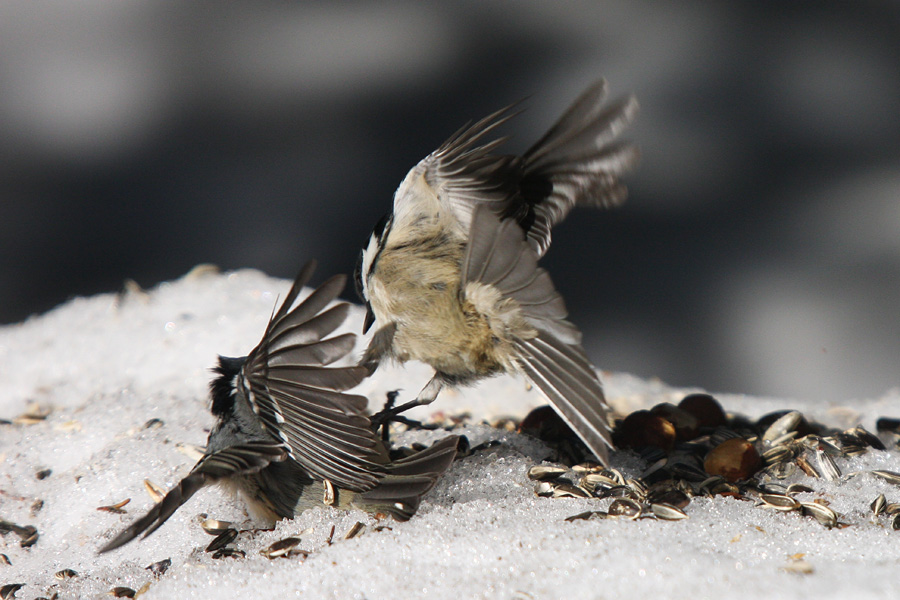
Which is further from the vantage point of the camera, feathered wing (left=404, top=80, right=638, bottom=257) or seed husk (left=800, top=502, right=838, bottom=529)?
feathered wing (left=404, top=80, right=638, bottom=257)

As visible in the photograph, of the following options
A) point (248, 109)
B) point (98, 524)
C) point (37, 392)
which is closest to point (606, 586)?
point (98, 524)

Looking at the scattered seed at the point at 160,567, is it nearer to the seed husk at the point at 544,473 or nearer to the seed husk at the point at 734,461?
the seed husk at the point at 544,473

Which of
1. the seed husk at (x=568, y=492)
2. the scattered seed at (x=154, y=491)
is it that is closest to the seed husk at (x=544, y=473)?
the seed husk at (x=568, y=492)

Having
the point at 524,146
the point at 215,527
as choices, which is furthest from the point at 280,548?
the point at 524,146

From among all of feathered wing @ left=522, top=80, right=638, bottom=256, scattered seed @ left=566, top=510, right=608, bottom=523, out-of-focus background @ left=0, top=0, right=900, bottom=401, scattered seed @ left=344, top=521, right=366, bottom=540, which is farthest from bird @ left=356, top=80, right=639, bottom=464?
out-of-focus background @ left=0, top=0, right=900, bottom=401

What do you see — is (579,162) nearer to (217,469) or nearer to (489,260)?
(489,260)

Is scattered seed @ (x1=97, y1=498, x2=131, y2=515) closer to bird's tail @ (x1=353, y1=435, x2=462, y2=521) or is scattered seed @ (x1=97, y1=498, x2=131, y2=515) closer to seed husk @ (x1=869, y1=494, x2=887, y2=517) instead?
bird's tail @ (x1=353, y1=435, x2=462, y2=521)
